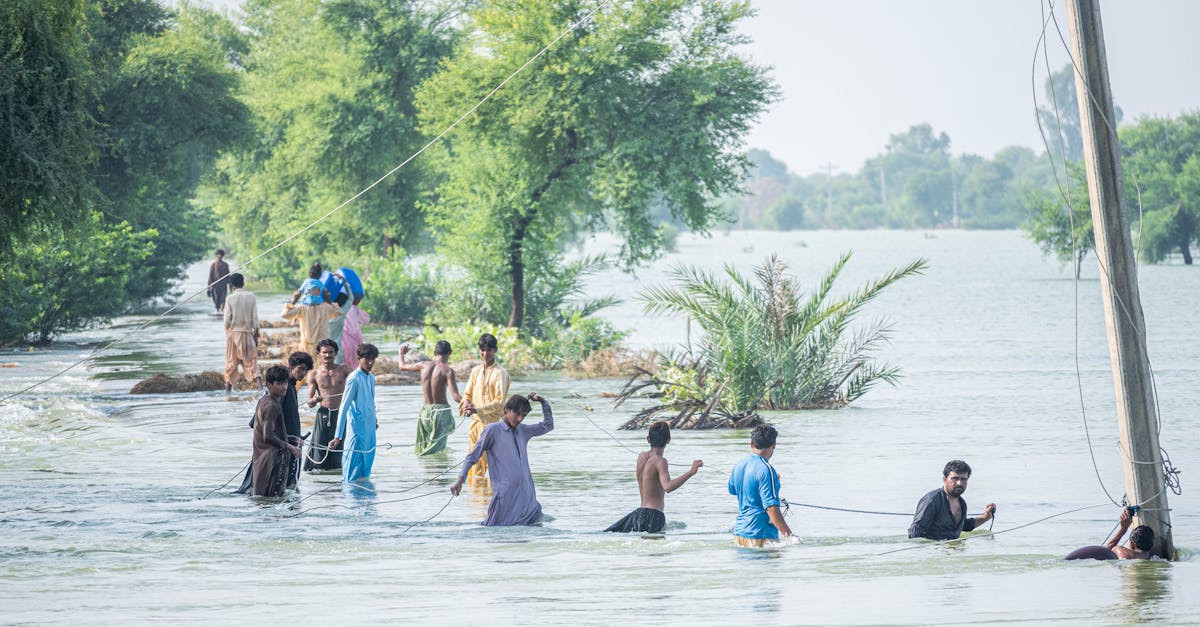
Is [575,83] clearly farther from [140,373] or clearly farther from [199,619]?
[199,619]

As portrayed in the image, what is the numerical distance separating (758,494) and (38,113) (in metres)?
8.94

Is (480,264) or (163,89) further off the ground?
(163,89)

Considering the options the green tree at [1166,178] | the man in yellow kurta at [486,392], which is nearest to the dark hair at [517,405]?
the man in yellow kurta at [486,392]

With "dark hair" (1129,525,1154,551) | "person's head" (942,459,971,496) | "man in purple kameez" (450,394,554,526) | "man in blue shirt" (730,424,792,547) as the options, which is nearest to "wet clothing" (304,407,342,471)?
"man in purple kameez" (450,394,554,526)

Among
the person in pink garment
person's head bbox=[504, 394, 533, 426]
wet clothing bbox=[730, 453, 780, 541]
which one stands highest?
the person in pink garment

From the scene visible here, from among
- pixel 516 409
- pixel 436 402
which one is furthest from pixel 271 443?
pixel 436 402

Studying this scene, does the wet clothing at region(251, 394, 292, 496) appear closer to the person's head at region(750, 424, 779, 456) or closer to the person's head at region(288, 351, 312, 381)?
the person's head at region(288, 351, 312, 381)

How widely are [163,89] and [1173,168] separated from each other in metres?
75.4

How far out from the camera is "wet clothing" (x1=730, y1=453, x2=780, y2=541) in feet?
38.9

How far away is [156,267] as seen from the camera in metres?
46.3

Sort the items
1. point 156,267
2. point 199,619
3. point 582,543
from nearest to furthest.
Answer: point 199,619
point 582,543
point 156,267


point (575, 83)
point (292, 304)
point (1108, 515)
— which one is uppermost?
point (575, 83)

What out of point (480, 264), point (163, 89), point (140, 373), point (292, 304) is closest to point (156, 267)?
point (163, 89)

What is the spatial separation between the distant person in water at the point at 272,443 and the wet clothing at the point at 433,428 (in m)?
2.99
